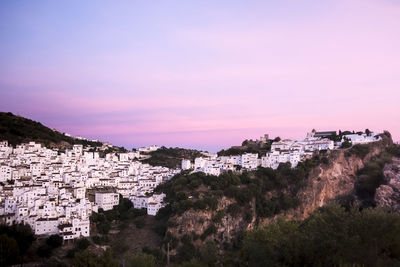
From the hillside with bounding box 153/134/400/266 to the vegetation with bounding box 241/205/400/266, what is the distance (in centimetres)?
1322

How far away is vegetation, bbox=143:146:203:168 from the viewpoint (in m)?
59.2

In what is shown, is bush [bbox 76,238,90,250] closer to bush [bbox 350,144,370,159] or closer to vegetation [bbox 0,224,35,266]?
vegetation [bbox 0,224,35,266]

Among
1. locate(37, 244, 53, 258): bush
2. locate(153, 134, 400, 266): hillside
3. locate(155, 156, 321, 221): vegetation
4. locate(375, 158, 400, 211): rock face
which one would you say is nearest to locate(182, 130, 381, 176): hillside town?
locate(155, 156, 321, 221): vegetation

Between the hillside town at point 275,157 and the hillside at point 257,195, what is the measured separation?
199 centimetres

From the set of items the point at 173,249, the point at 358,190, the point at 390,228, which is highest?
the point at 390,228

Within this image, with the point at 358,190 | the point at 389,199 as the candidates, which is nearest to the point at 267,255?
the point at 389,199

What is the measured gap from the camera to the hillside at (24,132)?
52.6 m

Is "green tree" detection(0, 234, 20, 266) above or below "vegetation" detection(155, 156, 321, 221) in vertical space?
below

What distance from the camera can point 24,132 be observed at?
5547 cm

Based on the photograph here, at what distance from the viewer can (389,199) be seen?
116 ft

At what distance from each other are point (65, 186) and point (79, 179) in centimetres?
195

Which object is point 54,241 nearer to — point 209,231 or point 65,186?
point 65,186

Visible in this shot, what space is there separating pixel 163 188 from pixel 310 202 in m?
16.3

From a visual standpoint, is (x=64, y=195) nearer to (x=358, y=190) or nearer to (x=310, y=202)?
(x=310, y=202)
